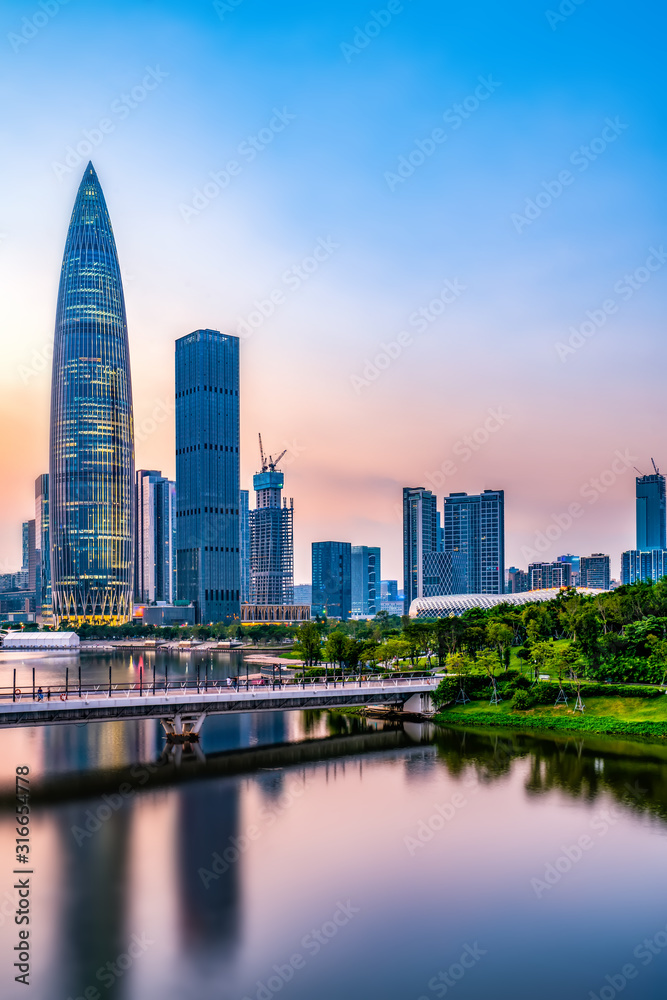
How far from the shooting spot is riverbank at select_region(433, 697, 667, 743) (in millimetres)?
63000

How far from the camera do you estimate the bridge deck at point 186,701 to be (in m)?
52.3

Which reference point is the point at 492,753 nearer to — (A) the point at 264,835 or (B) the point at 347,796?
(B) the point at 347,796

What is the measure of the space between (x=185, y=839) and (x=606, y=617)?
200ft

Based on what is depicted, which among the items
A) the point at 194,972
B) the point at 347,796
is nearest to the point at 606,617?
the point at 347,796

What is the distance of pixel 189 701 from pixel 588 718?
31.6 meters

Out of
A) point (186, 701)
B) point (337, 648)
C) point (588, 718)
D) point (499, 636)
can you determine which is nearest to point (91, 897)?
point (186, 701)

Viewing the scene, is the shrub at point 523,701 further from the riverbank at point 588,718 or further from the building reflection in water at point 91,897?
the building reflection in water at point 91,897

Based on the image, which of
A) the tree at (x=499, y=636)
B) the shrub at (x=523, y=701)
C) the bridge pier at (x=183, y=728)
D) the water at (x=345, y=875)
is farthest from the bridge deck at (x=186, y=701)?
the tree at (x=499, y=636)

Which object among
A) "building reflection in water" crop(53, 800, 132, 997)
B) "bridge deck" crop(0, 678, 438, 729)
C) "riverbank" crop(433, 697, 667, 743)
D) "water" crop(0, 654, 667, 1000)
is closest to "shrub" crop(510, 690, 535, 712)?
"riverbank" crop(433, 697, 667, 743)

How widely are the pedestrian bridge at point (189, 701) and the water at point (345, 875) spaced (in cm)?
363

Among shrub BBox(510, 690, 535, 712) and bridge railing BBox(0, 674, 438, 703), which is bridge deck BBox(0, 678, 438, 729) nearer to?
bridge railing BBox(0, 674, 438, 703)

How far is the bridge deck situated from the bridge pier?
1.17 ft

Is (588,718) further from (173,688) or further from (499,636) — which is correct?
(173,688)

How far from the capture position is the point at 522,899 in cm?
3241
